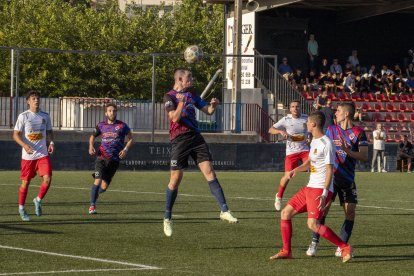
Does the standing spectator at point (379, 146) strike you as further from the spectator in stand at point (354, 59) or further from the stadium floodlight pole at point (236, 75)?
the spectator in stand at point (354, 59)

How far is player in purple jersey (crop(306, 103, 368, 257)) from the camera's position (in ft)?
39.4

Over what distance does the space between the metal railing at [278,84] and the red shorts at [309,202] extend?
27.7 meters

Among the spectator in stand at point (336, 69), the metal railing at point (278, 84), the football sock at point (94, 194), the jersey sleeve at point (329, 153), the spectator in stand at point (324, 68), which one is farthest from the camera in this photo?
the spectator in stand at point (324, 68)

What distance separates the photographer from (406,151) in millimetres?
38844

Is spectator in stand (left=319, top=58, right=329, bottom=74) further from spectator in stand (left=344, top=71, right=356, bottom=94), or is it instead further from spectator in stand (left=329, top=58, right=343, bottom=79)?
spectator in stand (left=344, top=71, right=356, bottom=94)

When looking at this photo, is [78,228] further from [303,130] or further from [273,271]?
[303,130]

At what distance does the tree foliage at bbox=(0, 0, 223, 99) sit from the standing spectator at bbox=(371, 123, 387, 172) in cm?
1734

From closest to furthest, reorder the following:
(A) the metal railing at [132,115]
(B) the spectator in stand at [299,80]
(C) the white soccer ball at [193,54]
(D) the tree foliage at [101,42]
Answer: (C) the white soccer ball at [193,54] → (A) the metal railing at [132,115] → (B) the spectator in stand at [299,80] → (D) the tree foliage at [101,42]

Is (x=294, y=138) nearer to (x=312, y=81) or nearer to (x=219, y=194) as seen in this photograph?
(x=219, y=194)

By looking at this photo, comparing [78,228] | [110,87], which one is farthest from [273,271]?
[110,87]

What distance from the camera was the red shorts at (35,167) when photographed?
16094 millimetres

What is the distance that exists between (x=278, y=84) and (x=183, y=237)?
2616 cm

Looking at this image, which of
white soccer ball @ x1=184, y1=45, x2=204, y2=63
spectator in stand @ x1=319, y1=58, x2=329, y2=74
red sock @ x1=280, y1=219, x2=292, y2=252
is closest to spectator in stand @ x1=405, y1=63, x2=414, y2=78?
spectator in stand @ x1=319, y1=58, x2=329, y2=74

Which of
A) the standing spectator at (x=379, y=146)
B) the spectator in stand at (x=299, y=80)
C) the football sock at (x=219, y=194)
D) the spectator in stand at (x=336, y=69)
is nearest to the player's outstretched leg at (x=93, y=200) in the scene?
the football sock at (x=219, y=194)
